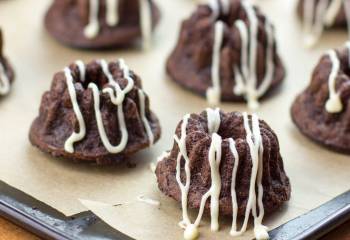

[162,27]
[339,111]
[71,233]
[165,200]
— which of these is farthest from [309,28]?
[71,233]

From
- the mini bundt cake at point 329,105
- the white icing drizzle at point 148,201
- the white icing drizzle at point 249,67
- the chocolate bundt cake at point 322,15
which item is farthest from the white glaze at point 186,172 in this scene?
the chocolate bundt cake at point 322,15

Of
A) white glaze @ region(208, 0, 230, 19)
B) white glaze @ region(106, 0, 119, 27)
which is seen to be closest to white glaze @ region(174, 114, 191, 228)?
white glaze @ region(208, 0, 230, 19)

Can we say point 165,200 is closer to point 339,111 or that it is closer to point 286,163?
point 286,163

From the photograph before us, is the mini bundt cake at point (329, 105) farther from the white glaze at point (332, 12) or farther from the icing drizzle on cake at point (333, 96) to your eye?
A: the white glaze at point (332, 12)

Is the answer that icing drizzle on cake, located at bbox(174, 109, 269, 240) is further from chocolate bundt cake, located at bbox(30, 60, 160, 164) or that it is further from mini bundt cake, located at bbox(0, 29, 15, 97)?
mini bundt cake, located at bbox(0, 29, 15, 97)

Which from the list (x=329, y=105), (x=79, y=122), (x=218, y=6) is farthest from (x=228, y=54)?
(x=79, y=122)

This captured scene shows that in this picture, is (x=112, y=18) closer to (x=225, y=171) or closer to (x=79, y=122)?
(x=79, y=122)
